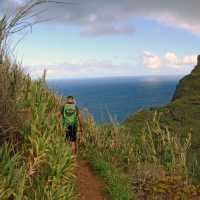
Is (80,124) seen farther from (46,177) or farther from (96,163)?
(46,177)

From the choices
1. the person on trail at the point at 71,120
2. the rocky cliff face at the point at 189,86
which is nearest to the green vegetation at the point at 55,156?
the person on trail at the point at 71,120

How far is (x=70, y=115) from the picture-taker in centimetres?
1512

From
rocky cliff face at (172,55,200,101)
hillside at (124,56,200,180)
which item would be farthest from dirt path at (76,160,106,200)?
rocky cliff face at (172,55,200,101)

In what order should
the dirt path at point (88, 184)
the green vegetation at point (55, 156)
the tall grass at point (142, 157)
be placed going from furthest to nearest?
the tall grass at point (142, 157)
the dirt path at point (88, 184)
the green vegetation at point (55, 156)

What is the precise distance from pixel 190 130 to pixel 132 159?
24.1 feet

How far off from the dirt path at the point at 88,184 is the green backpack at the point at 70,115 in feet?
3.78

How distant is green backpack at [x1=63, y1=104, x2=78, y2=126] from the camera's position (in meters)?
15.0

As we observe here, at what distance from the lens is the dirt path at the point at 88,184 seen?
499 inches

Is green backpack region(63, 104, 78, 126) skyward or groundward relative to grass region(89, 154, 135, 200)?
skyward

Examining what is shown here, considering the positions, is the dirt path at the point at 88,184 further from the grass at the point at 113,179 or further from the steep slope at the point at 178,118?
the steep slope at the point at 178,118

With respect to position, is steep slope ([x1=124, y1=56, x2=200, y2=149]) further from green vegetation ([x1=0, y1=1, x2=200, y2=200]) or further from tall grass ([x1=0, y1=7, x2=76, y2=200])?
tall grass ([x1=0, y1=7, x2=76, y2=200])

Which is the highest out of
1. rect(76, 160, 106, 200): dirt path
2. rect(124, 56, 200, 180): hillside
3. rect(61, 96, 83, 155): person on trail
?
rect(61, 96, 83, 155): person on trail

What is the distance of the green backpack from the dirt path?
3.78 ft

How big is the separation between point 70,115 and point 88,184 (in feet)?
8.23
